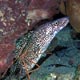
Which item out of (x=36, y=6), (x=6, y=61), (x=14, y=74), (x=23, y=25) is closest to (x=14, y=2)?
(x=23, y=25)

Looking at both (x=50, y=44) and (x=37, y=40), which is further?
(x=50, y=44)

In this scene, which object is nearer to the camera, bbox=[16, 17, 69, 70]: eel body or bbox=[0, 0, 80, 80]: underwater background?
bbox=[0, 0, 80, 80]: underwater background

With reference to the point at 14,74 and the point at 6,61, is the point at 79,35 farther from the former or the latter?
the point at 6,61

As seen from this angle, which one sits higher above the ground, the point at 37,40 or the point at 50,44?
the point at 37,40

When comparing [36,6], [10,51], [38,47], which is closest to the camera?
[10,51]

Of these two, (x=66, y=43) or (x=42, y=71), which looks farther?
(x=66, y=43)

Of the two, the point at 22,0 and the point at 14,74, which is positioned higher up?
the point at 22,0

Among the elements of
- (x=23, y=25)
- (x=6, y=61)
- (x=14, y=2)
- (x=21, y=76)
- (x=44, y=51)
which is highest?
(x=14, y=2)

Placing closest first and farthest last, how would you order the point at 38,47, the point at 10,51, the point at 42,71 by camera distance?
the point at 10,51 → the point at 42,71 → the point at 38,47

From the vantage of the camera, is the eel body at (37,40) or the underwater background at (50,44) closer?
the underwater background at (50,44)

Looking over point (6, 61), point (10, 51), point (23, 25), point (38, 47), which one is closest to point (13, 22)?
point (23, 25)
